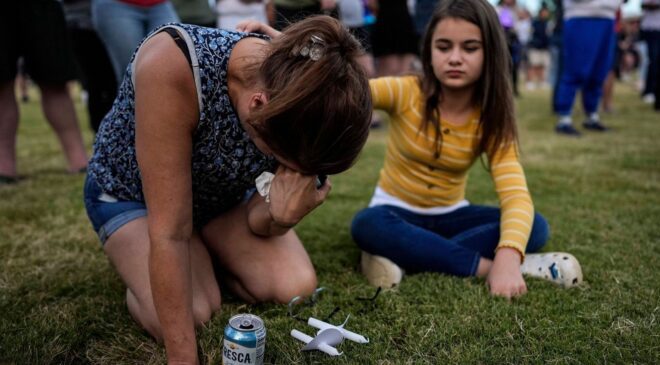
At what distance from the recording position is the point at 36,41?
3465 millimetres

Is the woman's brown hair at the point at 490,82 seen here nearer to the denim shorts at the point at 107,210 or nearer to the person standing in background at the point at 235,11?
the denim shorts at the point at 107,210

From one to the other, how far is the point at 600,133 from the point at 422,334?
4.89 metres

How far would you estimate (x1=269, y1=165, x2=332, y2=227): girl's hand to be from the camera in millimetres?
→ 1576

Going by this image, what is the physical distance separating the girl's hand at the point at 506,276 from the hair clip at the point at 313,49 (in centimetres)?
105

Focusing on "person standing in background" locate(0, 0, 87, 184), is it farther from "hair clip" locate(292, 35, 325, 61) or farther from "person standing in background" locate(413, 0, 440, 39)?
"person standing in background" locate(413, 0, 440, 39)

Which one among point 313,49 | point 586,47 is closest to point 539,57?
point 586,47

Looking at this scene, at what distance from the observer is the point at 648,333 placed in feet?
5.36

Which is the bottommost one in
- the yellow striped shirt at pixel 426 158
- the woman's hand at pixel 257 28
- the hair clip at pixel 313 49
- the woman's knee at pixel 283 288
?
the woman's knee at pixel 283 288

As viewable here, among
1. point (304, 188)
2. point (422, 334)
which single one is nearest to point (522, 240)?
point (422, 334)

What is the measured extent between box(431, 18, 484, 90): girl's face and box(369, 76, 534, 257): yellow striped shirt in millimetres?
154

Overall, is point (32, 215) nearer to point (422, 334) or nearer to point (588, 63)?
point (422, 334)

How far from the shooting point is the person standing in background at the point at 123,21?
10.7ft

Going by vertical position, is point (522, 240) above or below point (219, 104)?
below

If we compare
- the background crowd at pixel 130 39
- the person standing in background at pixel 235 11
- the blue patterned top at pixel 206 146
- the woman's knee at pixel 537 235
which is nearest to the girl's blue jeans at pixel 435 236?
the woman's knee at pixel 537 235
